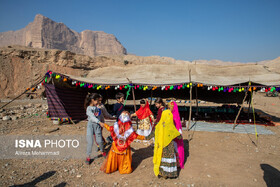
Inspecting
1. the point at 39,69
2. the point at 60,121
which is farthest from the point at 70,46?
the point at 60,121

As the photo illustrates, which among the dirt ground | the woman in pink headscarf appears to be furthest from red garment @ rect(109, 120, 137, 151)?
the woman in pink headscarf

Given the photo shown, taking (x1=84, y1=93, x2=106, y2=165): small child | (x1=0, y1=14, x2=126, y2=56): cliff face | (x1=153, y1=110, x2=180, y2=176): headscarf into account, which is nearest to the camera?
(x1=153, y1=110, x2=180, y2=176): headscarf

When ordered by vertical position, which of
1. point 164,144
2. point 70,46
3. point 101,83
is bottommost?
point 164,144

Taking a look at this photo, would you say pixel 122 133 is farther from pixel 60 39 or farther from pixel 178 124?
pixel 60 39

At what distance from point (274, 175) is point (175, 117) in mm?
2331

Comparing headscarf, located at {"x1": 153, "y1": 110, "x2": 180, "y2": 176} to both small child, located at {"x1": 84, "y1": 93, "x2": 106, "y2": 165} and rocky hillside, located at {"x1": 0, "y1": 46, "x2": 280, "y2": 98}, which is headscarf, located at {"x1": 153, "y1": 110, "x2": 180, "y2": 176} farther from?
rocky hillside, located at {"x1": 0, "y1": 46, "x2": 280, "y2": 98}

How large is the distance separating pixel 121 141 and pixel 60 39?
9379 centimetres

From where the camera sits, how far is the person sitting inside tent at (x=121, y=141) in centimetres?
334

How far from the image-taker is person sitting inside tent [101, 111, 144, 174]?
3336mm

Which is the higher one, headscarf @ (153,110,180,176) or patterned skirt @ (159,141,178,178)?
headscarf @ (153,110,180,176)

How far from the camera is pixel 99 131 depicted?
3994 millimetres

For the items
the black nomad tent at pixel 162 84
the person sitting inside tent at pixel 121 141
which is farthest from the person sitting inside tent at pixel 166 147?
the black nomad tent at pixel 162 84

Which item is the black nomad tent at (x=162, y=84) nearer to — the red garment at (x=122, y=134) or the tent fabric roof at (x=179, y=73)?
the tent fabric roof at (x=179, y=73)

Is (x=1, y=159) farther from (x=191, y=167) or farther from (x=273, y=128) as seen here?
(x=273, y=128)
